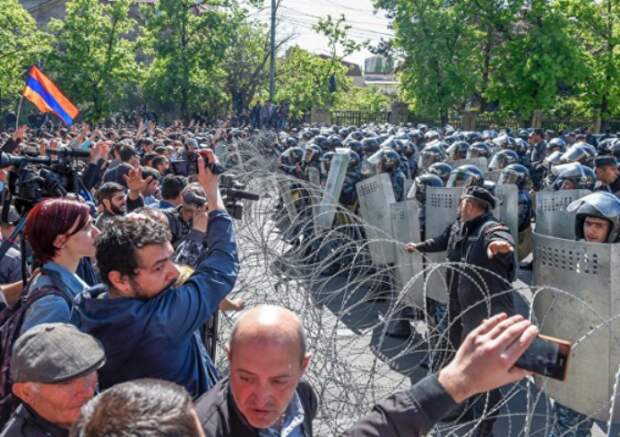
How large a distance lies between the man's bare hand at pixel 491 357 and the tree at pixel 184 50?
28.9 meters

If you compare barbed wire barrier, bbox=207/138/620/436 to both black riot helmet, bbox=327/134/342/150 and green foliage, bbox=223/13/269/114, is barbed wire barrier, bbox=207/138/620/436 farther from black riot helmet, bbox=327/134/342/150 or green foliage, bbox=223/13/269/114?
green foliage, bbox=223/13/269/114

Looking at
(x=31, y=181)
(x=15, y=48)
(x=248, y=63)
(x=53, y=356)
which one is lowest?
(x=53, y=356)

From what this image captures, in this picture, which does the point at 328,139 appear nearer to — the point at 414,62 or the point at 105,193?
the point at 105,193

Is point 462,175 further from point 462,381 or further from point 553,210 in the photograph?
point 462,381

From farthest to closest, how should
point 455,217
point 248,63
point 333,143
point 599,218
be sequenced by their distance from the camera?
point 248,63
point 333,143
point 455,217
point 599,218

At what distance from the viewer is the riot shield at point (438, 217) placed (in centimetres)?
648

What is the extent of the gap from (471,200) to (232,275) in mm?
2720

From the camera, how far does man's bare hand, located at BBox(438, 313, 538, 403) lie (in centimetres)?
153

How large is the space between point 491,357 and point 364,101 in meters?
50.2

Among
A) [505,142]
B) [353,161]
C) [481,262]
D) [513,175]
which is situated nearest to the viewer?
[481,262]

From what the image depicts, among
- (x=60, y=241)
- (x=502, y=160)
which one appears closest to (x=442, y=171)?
(x=502, y=160)

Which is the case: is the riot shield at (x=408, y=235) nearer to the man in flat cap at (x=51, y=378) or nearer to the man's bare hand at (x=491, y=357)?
the man in flat cap at (x=51, y=378)

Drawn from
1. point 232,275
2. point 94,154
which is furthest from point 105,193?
point 232,275

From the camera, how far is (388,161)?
9586 mm
